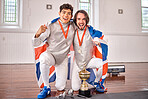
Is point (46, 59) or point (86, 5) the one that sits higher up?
point (86, 5)

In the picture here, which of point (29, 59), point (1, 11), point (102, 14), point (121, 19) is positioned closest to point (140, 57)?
point (121, 19)

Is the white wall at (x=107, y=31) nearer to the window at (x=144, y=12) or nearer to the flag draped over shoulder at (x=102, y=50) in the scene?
the window at (x=144, y=12)

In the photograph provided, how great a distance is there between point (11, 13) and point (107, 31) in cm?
403

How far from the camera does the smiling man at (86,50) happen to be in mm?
1780

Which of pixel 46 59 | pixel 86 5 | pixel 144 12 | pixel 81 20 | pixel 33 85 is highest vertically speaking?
pixel 86 5

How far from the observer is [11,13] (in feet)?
18.0

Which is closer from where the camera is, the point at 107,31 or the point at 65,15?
the point at 65,15

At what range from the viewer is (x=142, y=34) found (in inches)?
240

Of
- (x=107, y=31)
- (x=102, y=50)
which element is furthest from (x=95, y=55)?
(x=107, y=31)

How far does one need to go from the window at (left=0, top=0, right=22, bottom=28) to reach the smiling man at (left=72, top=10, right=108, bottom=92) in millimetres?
4256

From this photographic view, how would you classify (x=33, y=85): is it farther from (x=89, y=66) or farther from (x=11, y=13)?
(x=11, y=13)

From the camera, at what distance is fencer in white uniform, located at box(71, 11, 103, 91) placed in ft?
5.83

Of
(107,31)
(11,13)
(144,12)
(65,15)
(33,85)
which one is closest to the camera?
(65,15)

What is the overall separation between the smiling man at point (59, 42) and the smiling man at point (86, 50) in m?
0.11
